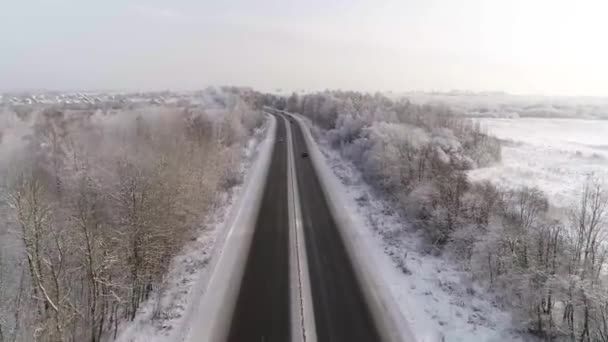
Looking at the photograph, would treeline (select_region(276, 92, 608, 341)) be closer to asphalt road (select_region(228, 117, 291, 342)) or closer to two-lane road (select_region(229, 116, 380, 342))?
two-lane road (select_region(229, 116, 380, 342))

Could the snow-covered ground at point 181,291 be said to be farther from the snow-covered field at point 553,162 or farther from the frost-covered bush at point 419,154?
the snow-covered field at point 553,162

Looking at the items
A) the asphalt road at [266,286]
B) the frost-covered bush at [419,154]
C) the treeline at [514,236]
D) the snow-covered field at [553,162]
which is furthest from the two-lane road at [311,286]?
the snow-covered field at [553,162]

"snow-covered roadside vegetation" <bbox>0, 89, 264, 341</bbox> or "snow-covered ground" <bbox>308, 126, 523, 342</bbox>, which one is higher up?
"snow-covered roadside vegetation" <bbox>0, 89, 264, 341</bbox>

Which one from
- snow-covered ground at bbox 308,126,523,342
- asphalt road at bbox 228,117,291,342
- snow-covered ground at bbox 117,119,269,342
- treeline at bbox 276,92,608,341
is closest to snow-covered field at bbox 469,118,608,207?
treeline at bbox 276,92,608,341

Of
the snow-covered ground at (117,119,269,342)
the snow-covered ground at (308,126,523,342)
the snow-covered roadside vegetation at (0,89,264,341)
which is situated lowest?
the snow-covered ground at (117,119,269,342)

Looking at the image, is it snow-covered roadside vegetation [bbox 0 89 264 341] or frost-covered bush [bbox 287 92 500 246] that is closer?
snow-covered roadside vegetation [bbox 0 89 264 341]

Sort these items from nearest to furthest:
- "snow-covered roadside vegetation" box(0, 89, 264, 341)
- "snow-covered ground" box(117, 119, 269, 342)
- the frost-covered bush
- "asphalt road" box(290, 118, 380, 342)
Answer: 1. "snow-covered roadside vegetation" box(0, 89, 264, 341)
2. "asphalt road" box(290, 118, 380, 342)
3. "snow-covered ground" box(117, 119, 269, 342)
4. the frost-covered bush

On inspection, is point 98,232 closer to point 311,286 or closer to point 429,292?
point 311,286

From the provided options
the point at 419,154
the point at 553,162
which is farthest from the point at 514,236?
the point at 553,162
